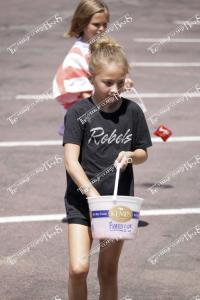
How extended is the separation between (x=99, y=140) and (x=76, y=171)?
0.30 m

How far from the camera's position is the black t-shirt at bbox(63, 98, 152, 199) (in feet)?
20.5

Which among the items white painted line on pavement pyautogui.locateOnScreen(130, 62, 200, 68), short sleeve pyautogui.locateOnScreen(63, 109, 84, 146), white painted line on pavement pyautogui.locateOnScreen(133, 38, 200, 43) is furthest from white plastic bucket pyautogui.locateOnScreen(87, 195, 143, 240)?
white painted line on pavement pyautogui.locateOnScreen(133, 38, 200, 43)

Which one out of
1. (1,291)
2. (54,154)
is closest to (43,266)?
(1,291)

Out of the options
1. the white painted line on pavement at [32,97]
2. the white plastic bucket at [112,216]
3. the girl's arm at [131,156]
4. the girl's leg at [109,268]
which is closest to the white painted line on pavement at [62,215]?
the girl's leg at [109,268]

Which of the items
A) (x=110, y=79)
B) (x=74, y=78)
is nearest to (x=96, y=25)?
(x=74, y=78)

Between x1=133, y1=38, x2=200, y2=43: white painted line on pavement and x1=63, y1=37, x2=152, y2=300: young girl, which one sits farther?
x1=133, y1=38, x2=200, y2=43: white painted line on pavement

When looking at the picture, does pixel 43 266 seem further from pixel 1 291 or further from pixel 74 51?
pixel 74 51

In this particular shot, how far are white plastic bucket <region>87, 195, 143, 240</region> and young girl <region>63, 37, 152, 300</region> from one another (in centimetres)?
24

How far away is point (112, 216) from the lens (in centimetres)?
588

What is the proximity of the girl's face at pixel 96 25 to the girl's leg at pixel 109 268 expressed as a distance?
2933 mm

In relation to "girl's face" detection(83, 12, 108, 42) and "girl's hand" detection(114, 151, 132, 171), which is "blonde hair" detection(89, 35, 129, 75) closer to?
"girl's hand" detection(114, 151, 132, 171)

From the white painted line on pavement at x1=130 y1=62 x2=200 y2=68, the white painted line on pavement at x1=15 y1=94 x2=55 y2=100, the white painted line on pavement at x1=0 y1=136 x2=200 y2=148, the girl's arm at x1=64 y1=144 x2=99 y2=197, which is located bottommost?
the white painted line on pavement at x1=0 y1=136 x2=200 y2=148

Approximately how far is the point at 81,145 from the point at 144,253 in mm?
2588

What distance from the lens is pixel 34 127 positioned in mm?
13648
